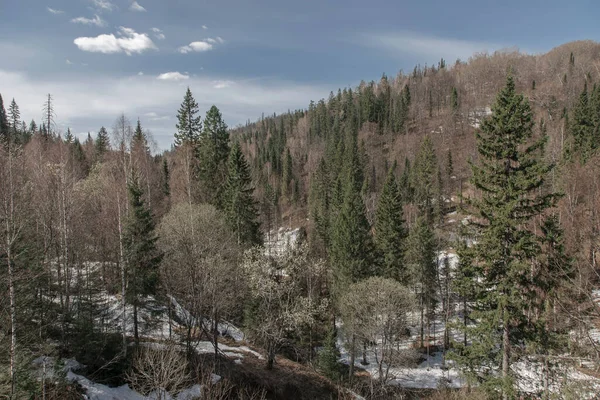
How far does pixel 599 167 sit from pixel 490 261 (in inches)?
1118

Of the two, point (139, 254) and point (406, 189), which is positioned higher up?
point (406, 189)

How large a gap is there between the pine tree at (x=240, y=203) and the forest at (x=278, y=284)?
6.9 inches

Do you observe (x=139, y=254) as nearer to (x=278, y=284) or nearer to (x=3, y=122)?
(x=278, y=284)

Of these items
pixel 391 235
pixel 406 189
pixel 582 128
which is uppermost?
pixel 582 128

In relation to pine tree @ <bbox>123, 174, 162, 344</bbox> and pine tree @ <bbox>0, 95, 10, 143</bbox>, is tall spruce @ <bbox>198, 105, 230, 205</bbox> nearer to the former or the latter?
pine tree @ <bbox>123, 174, 162, 344</bbox>

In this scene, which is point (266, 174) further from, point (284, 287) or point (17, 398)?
point (17, 398)

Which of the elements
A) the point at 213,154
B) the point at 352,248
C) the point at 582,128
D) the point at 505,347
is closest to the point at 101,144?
the point at 213,154

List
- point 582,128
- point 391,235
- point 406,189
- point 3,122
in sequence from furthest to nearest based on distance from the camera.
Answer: point 406,189
point 3,122
point 582,128
point 391,235

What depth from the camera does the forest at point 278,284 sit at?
14508 mm

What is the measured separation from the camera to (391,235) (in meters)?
38.9

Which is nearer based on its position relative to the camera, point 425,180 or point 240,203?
point 240,203

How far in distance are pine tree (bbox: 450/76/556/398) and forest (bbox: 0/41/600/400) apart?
88mm

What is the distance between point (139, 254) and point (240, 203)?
12.6 m

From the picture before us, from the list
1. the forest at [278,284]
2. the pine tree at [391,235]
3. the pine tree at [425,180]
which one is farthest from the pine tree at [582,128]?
the pine tree at [391,235]
